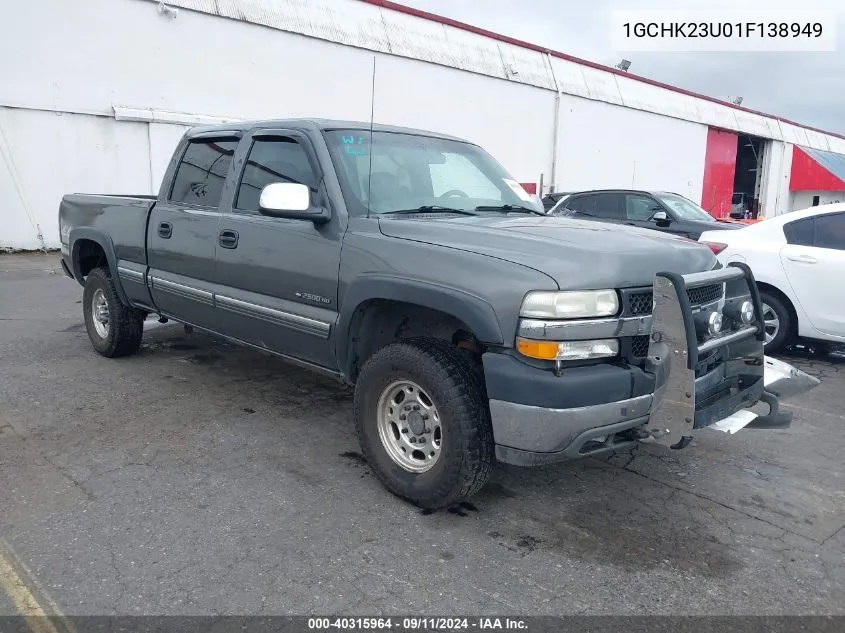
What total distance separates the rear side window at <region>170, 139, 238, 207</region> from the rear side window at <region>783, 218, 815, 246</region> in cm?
516

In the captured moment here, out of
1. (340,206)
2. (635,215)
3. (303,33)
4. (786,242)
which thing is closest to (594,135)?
(303,33)

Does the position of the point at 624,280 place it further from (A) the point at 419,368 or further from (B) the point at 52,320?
(B) the point at 52,320

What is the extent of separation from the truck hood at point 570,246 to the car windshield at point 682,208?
24.4ft

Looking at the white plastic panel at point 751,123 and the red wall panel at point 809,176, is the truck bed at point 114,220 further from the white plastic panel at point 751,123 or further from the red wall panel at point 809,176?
the red wall panel at point 809,176

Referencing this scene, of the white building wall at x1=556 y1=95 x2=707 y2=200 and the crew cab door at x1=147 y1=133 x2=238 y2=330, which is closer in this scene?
the crew cab door at x1=147 y1=133 x2=238 y2=330

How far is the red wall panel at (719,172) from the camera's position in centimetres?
2964

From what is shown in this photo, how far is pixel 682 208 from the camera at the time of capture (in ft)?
35.9

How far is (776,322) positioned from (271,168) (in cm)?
497

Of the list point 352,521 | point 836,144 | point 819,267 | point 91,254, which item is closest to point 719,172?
point 836,144

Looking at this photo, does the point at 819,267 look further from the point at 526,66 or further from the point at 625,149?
the point at 625,149

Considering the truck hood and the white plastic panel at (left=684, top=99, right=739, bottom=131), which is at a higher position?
the white plastic panel at (left=684, top=99, right=739, bottom=131)

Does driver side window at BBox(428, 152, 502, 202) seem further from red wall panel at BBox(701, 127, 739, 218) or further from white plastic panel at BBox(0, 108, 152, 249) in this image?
red wall panel at BBox(701, 127, 739, 218)

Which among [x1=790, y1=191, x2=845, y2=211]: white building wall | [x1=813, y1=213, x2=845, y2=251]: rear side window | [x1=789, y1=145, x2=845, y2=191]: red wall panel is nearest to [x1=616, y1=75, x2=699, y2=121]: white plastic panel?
[x1=789, y1=145, x2=845, y2=191]: red wall panel

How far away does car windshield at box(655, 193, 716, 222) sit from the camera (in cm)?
1069
